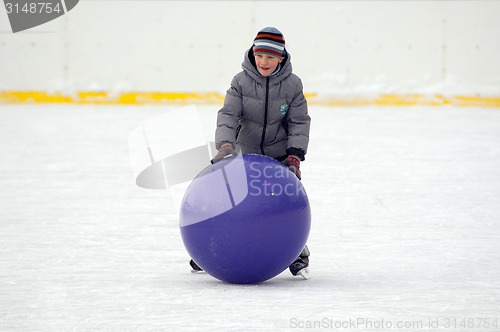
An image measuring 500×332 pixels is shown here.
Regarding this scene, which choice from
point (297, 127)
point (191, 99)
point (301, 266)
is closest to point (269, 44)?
point (297, 127)

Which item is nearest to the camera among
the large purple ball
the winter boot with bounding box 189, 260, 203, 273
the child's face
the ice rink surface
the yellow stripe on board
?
the ice rink surface

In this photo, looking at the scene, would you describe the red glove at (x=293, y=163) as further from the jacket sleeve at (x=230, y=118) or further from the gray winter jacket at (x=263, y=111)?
the jacket sleeve at (x=230, y=118)

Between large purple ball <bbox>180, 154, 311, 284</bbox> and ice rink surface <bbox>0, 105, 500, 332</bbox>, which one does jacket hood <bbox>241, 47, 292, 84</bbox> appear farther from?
ice rink surface <bbox>0, 105, 500, 332</bbox>

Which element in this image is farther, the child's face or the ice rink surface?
the child's face

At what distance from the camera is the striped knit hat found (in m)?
4.72

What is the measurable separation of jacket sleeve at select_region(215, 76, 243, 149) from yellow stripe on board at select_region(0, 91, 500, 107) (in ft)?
28.6

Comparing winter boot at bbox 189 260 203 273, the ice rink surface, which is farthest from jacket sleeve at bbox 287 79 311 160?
winter boot at bbox 189 260 203 273

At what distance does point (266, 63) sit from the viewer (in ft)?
15.5

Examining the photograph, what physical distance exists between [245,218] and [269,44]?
2.96 feet

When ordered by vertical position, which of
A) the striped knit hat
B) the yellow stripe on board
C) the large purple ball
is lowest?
the yellow stripe on board

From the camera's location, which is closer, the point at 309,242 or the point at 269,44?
the point at 269,44

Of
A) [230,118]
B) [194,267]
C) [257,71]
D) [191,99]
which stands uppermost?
[257,71]

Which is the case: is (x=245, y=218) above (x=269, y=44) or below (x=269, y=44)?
below

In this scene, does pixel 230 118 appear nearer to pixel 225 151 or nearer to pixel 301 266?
pixel 225 151
